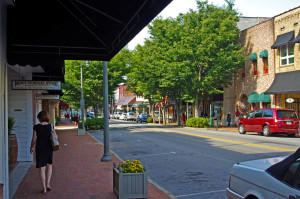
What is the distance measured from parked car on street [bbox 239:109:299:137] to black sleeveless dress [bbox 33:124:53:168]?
1666 centimetres

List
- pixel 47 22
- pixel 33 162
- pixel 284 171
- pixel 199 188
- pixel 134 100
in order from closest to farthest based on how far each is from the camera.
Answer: pixel 284 171 → pixel 47 22 → pixel 199 188 → pixel 33 162 → pixel 134 100

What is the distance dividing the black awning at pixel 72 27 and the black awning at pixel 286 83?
1952 centimetres

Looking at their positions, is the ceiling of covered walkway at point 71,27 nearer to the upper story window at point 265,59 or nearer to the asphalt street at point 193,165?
the asphalt street at point 193,165

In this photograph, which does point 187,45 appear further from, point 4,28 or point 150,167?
point 4,28

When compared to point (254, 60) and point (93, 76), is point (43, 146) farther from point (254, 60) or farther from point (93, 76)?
point (93, 76)

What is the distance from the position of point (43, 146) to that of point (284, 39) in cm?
2373

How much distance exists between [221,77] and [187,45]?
4478 millimetres

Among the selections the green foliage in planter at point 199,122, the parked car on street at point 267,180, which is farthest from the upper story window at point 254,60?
the parked car on street at point 267,180

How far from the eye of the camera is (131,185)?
21.4ft


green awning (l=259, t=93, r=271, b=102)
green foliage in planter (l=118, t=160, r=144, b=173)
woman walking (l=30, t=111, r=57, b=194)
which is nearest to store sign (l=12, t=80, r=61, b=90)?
woman walking (l=30, t=111, r=57, b=194)

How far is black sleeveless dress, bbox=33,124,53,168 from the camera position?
705 centimetres

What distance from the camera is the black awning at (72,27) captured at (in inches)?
Result: 244

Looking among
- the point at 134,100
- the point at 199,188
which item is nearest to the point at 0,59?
the point at 199,188

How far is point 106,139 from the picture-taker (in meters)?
11.7
